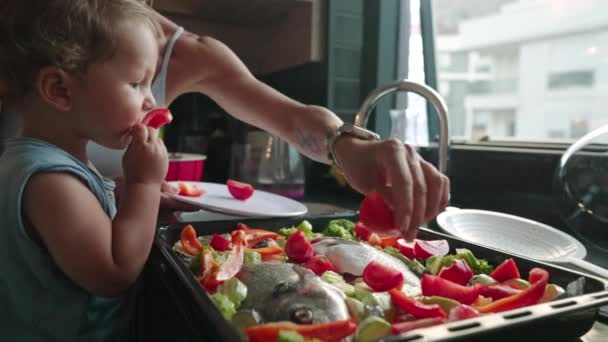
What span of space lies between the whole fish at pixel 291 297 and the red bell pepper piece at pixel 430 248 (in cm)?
30

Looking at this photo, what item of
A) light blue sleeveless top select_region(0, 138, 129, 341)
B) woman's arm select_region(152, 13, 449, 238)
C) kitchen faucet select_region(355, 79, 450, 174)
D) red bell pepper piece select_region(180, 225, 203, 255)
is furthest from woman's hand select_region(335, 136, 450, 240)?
kitchen faucet select_region(355, 79, 450, 174)

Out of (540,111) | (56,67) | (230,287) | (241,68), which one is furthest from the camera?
(540,111)

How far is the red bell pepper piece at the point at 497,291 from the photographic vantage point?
68cm

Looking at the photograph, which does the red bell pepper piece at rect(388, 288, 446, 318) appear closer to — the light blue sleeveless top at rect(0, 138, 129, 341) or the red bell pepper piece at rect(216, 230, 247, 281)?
the red bell pepper piece at rect(216, 230, 247, 281)

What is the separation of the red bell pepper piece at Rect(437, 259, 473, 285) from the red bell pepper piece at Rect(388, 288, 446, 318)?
138 millimetres

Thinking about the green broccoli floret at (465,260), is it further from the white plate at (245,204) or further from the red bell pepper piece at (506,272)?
the white plate at (245,204)

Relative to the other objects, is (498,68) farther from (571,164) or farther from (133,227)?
(133,227)

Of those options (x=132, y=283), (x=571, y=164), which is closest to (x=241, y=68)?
(x=132, y=283)

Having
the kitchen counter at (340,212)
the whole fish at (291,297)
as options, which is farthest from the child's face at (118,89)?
the kitchen counter at (340,212)

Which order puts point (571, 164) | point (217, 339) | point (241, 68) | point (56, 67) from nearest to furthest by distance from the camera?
point (217, 339) < point (56, 67) < point (571, 164) < point (241, 68)

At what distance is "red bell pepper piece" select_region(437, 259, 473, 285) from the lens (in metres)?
0.75

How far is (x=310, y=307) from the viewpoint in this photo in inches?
22.6

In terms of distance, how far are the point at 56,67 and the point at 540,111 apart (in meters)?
1.56

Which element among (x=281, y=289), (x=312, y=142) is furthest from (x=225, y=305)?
(x=312, y=142)
